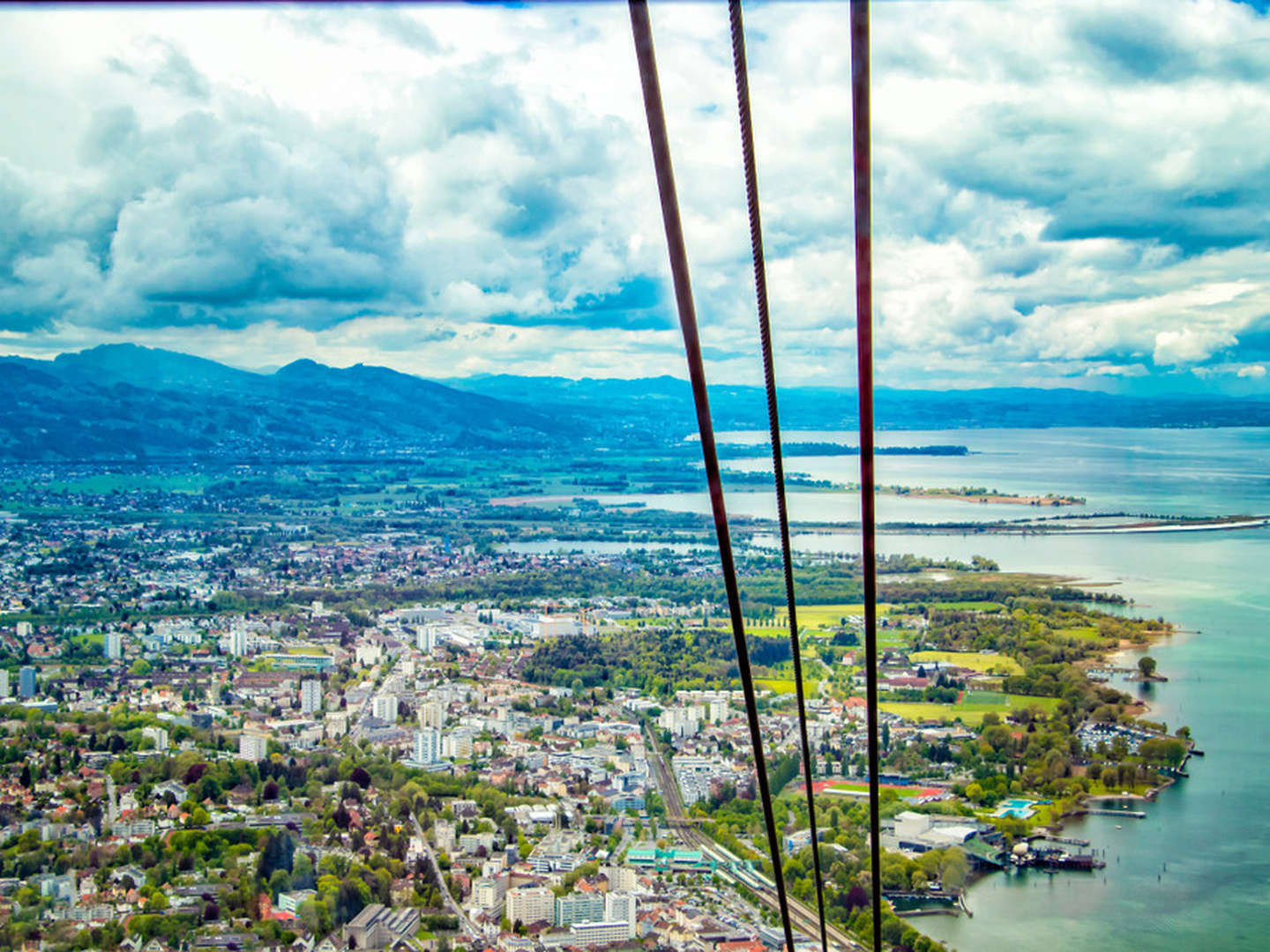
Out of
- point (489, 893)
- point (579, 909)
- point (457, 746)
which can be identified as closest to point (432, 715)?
point (457, 746)

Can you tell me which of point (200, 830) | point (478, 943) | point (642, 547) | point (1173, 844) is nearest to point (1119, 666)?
point (1173, 844)

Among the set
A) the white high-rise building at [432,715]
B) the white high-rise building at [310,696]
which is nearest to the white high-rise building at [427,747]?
the white high-rise building at [432,715]

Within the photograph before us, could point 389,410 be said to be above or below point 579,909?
above

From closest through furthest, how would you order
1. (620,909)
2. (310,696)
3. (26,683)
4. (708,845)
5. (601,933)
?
(601,933)
(620,909)
(708,845)
(310,696)
(26,683)

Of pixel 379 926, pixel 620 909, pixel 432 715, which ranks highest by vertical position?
pixel 432 715

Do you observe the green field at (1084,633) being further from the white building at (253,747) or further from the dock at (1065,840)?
the white building at (253,747)

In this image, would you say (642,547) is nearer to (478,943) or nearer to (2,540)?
(2,540)

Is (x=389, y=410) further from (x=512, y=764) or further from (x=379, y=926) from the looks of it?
(x=379, y=926)

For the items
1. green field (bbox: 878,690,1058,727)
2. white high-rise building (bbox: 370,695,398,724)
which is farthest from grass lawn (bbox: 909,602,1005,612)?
white high-rise building (bbox: 370,695,398,724)
